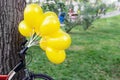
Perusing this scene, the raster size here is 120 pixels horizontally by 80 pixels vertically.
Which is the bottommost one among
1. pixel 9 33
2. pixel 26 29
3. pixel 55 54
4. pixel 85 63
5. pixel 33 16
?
pixel 85 63

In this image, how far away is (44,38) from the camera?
3121mm

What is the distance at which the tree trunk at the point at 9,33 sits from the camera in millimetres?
3506

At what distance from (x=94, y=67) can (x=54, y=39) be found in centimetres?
353

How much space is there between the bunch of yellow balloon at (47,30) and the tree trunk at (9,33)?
16.3 inches

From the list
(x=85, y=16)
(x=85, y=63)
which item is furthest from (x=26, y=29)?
(x=85, y=16)

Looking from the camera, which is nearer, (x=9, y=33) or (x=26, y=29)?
(x=26, y=29)

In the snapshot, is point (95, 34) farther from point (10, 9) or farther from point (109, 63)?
point (10, 9)

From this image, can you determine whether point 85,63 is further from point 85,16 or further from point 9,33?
point 85,16

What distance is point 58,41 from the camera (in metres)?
3.05

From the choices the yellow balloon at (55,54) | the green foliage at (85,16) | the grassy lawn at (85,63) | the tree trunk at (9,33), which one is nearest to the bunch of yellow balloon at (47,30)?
the yellow balloon at (55,54)

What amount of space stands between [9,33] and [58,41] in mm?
714

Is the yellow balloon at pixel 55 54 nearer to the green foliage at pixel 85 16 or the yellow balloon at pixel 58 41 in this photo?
the yellow balloon at pixel 58 41

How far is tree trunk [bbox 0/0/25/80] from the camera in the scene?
3506mm

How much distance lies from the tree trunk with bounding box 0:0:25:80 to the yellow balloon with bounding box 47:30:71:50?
1.96 ft
